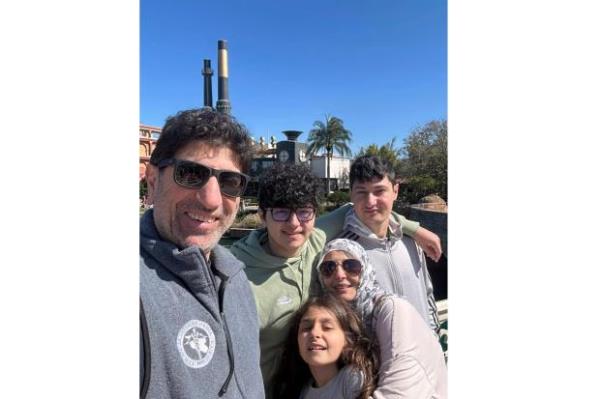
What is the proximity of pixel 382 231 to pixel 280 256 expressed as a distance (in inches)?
20.0

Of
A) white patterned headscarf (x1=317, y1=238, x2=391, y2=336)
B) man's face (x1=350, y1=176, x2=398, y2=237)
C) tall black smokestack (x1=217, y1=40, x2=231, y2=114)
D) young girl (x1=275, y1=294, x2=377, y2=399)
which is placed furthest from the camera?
man's face (x1=350, y1=176, x2=398, y2=237)

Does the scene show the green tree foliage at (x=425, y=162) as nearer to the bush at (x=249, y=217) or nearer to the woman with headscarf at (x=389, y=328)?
the woman with headscarf at (x=389, y=328)

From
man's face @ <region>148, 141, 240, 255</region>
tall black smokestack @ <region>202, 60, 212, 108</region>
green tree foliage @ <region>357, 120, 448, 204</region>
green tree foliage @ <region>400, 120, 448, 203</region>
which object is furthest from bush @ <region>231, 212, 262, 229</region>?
green tree foliage @ <region>400, 120, 448, 203</region>

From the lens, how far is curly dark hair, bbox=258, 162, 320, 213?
4.63ft

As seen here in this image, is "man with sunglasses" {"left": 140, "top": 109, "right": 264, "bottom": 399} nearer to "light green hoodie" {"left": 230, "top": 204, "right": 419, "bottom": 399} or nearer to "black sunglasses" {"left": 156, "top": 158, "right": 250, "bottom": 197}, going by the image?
"black sunglasses" {"left": 156, "top": 158, "right": 250, "bottom": 197}

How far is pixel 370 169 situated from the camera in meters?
1.55

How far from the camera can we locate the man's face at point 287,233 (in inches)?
56.3

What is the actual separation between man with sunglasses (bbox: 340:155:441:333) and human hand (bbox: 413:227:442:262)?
0.46ft

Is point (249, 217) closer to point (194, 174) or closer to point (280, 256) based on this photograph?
point (280, 256)

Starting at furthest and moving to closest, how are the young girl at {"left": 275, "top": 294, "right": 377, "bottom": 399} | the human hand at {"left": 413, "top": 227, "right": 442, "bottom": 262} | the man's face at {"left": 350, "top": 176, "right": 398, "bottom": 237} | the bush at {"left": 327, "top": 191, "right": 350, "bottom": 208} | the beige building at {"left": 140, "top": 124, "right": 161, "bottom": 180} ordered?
the bush at {"left": 327, "top": 191, "right": 350, "bottom": 208}
the human hand at {"left": 413, "top": 227, "right": 442, "bottom": 262}
the man's face at {"left": 350, "top": 176, "right": 398, "bottom": 237}
the young girl at {"left": 275, "top": 294, "right": 377, "bottom": 399}
the beige building at {"left": 140, "top": 124, "right": 161, "bottom": 180}
